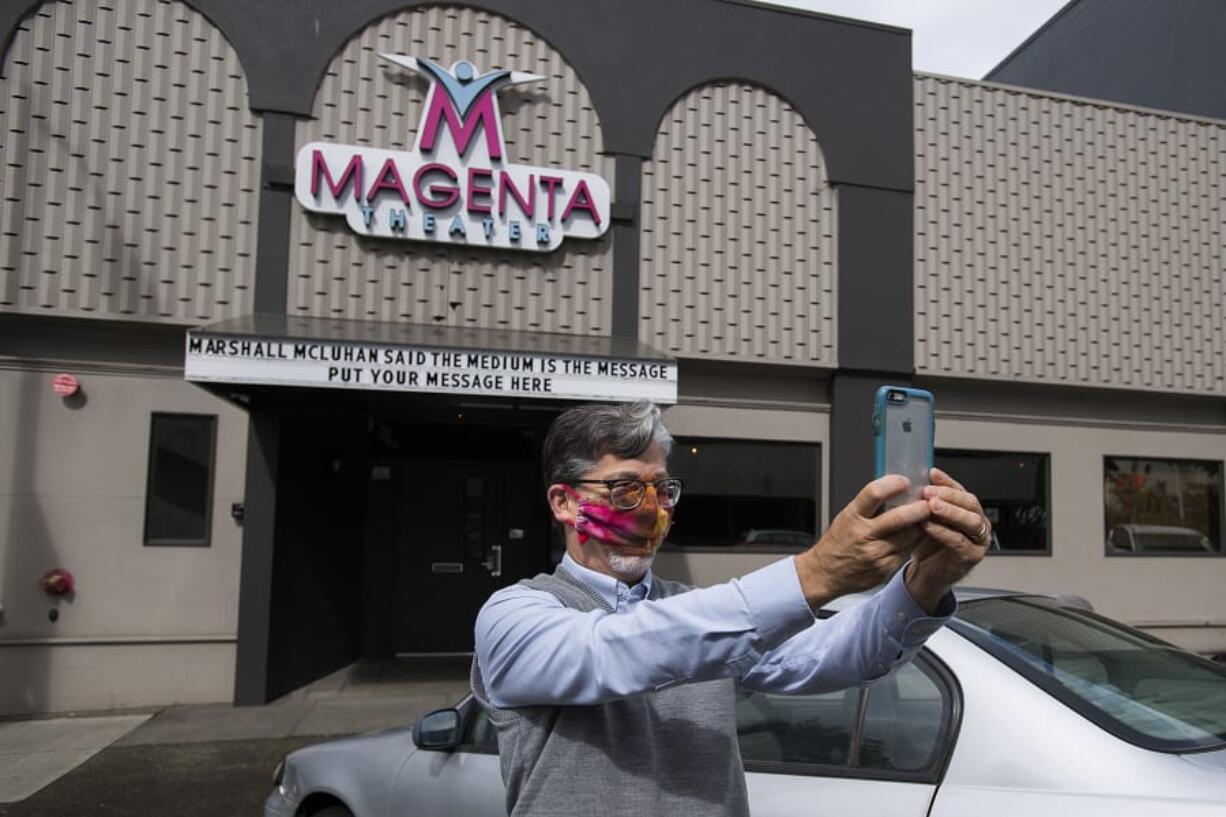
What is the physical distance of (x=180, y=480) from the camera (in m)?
8.32

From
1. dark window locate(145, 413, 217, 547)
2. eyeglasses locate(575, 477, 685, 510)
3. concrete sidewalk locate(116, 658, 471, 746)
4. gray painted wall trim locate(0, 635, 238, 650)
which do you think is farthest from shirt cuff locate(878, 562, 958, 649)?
dark window locate(145, 413, 217, 547)

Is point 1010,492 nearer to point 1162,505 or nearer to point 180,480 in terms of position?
point 1162,505

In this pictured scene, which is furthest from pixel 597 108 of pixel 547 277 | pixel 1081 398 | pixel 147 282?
pixel 1081 398

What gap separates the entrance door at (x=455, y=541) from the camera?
32.7 ft

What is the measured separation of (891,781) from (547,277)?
23.3 feet

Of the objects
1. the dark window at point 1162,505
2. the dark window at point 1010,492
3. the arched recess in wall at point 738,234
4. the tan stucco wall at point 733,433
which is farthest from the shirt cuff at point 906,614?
the dark window at point 1162,505

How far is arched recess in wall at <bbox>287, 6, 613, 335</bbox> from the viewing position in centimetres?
854

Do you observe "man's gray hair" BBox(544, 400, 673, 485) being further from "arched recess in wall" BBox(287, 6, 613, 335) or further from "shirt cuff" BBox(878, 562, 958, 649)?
"arched recess in wall" BBox(287, 6, 613, 335)

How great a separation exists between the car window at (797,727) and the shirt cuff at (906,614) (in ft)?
3.71

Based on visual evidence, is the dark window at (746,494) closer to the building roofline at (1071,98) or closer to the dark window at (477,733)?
the building roofline at (1071,98)

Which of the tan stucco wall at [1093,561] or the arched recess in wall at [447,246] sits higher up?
the arched recess in wall at [447,246]

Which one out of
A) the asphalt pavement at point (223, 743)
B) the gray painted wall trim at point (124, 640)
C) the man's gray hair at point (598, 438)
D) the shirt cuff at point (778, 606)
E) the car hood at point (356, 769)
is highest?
the man's gray hair at point (598, 438)

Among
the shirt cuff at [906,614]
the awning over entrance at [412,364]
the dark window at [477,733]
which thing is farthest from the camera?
the awning over entrance at [412,364]

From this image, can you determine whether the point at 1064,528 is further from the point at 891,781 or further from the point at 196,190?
the point at 196,190
